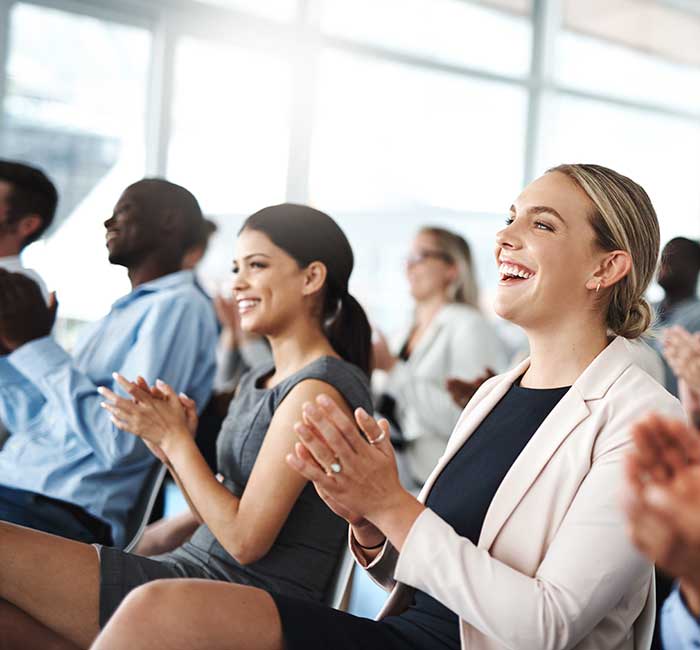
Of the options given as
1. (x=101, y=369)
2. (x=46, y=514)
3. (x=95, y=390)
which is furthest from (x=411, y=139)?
(x=46, y=514)

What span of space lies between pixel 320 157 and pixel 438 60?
3.60 feet

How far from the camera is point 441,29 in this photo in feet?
20.1

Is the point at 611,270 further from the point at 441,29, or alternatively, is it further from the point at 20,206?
the point at 441,29

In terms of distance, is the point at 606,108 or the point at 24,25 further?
the point at 606,108

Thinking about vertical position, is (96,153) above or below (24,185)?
above

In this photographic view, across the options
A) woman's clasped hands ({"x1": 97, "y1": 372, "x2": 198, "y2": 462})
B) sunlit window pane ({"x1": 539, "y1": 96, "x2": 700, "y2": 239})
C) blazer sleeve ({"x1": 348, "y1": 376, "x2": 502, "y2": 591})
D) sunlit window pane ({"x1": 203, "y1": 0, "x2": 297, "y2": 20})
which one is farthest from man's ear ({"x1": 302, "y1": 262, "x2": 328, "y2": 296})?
sunlit window pane ({"x1": 539, "y1": 96, "x2": 700, "y2": 239})

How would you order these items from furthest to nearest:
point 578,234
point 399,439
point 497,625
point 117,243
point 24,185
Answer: point 399,439 → point 24,185 → point 117,243 → point 578,234 → point 497,625

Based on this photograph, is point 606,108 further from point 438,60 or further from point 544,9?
point 438,60

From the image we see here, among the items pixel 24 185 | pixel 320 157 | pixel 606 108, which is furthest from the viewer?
pixel 606 108

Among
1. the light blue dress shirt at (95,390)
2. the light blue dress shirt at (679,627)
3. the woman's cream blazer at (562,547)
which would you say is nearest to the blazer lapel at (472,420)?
the woman's cream blazer at (562,547)

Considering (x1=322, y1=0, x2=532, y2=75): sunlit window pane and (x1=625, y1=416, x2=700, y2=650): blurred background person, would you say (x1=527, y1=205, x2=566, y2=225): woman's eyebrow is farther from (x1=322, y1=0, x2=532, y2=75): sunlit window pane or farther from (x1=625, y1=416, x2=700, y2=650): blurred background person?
(x1=322, y1=0, x2=532, y2=75): sunlit window pane

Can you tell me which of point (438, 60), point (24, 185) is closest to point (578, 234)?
point (24, 185)

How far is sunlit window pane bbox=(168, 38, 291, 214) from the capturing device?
5344mm

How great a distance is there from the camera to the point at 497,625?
121cm
